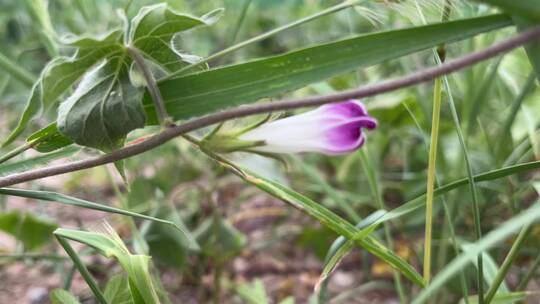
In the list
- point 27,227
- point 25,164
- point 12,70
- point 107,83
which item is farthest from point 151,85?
point 27,227

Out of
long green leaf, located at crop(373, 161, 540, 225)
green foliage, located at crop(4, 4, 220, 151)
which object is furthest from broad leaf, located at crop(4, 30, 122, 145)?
long green leaf, located at crop(373, 161, 540, 225)

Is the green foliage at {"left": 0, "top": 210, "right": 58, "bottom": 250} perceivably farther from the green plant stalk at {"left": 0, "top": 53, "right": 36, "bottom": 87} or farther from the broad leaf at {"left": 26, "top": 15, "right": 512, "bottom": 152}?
the broad leaf at {"left": 26, "top": 15, "right": 512, "bottom": 152}

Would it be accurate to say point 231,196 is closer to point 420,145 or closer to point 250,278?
point 250,278

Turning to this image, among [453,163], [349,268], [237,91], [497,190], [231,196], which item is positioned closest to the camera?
[237,91]

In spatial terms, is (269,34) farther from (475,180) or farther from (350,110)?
(475,180)

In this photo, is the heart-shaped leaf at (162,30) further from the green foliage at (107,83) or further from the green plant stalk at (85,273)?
the green plant stalk at (85,273)

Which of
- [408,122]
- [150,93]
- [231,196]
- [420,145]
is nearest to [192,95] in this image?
[150,93]
